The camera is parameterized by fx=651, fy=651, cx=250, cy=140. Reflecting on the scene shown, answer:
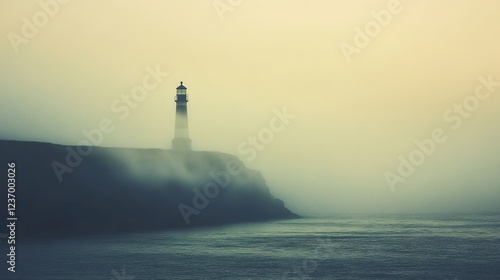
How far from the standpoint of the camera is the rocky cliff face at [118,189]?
73.0 metres

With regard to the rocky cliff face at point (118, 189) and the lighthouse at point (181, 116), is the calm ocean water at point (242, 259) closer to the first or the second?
the rocky cliff face at point (118, 189)

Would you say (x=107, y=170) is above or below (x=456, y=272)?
above

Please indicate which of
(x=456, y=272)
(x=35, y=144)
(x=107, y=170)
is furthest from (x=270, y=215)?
(x=456, y=272)

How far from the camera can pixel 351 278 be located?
43.4 m

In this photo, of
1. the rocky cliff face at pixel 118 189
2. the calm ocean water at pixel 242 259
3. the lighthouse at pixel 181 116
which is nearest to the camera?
the calm ocean water at pixel 242 259

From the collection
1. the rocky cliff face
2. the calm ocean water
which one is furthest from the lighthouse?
the calm ocean water

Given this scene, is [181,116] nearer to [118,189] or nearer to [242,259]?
[118,189]

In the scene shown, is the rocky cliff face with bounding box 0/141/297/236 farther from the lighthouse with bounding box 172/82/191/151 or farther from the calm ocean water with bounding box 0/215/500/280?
the calm ocean water with bounding box 0/215/500/280

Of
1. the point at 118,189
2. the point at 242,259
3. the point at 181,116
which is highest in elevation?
the point at 181,116

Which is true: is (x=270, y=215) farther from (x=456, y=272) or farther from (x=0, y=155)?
(x=456, y=272)

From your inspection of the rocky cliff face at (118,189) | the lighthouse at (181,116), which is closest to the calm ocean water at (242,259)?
the rocky cliff face at (118,189)

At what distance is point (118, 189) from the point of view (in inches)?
3329

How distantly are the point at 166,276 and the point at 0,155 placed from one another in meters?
39.2

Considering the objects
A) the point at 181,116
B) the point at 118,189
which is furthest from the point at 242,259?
the point at 181,116
